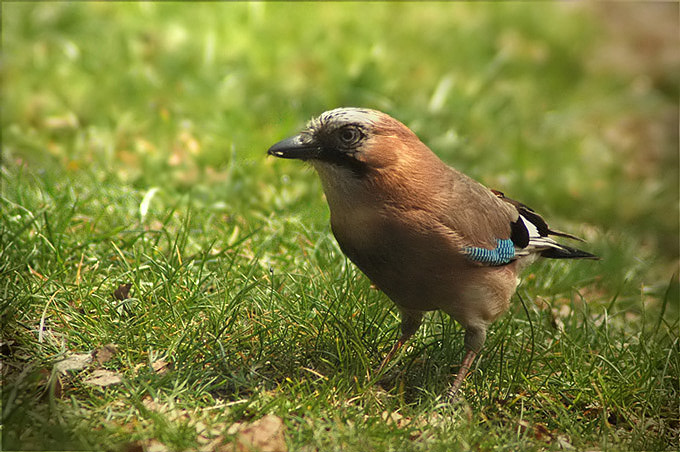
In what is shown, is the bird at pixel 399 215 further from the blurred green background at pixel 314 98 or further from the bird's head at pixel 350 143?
the blurred green background at pixel 314 98

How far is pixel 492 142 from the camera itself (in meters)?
6.41

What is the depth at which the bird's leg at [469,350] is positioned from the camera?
3.33 m

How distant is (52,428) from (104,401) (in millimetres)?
297

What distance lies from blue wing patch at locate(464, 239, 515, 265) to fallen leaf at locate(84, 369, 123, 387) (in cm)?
153

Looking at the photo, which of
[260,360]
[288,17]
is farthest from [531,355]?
[288,17]

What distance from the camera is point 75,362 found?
3.09m

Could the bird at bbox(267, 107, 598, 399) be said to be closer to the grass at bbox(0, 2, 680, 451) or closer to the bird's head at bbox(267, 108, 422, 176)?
the bird's head at bbox(267, 108, 422, 176)

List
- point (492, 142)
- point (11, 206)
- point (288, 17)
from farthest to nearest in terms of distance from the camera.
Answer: point (288, 17) → point (492, 142) → point (11, 206)

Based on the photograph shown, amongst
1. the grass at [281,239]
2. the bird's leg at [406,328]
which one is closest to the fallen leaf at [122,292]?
the grass at [281,239]

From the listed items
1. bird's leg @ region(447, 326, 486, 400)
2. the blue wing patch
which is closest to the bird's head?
the blue wing patch

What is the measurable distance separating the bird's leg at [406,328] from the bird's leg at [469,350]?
0.75ft

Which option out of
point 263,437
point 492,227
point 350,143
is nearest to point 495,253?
point 492,227

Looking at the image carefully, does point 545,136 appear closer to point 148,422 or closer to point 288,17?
point 288,17

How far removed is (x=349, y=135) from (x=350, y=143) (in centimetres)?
4
